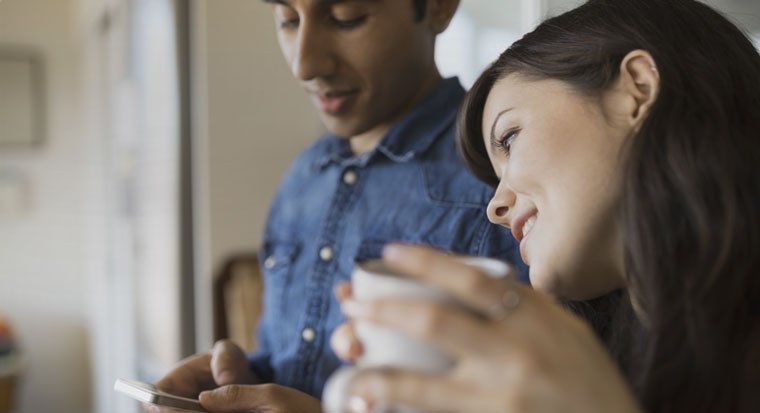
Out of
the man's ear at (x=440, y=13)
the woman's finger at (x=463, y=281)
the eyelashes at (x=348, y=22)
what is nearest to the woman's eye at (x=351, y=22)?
the eyelashes at (x=348, y=22)

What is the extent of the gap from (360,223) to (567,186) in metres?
0.47

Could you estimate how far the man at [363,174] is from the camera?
38.0 inches

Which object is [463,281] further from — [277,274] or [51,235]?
[51,235]

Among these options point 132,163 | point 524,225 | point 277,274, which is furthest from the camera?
point 132,163

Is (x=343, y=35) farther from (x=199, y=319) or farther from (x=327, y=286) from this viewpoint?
(x=199, y=319)

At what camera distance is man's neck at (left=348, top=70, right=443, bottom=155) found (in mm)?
1100

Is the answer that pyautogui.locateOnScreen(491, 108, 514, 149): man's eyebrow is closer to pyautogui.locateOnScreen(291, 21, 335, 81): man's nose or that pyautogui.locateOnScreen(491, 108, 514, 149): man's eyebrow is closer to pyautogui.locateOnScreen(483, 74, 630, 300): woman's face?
pyautogui.locateOnScreen(483, 74, 630, 300): woman's face

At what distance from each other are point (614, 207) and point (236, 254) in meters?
1.92

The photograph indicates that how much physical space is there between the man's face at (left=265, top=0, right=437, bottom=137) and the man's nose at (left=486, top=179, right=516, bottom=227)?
0.36m

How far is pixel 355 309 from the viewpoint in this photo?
426 mm

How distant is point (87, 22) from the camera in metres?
4.01

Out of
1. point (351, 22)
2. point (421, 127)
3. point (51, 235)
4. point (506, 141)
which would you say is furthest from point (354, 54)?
point (51, 235)

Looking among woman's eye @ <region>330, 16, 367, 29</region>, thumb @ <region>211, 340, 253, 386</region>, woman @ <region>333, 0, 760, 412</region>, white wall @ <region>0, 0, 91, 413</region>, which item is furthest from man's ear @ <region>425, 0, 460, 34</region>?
white wall @ <region>0, 0, 91, 413</region>

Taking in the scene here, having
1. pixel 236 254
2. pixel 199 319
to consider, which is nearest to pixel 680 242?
pixel 236 254
